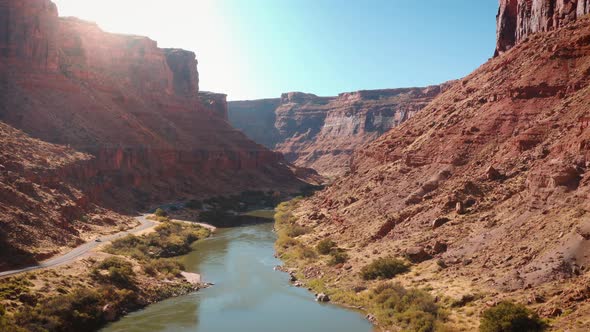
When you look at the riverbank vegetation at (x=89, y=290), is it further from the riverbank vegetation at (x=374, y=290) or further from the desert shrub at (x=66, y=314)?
the riverbank vegetation at (x=374, y=290)

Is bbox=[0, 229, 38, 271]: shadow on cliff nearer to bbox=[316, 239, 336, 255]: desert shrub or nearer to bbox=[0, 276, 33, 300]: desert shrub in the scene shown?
bbox=[0, 276, 33, 300]: desert shrub

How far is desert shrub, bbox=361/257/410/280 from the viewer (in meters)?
31.8

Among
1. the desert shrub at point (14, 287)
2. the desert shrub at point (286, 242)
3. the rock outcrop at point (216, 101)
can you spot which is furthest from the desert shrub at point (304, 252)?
the rock outcrop at point (216, 101)

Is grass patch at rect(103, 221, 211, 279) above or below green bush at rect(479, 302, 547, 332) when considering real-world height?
below

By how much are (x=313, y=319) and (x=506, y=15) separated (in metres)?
50.0

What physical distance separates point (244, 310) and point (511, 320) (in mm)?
16028

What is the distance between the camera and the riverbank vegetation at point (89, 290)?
2594 cm

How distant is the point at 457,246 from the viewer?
101ft

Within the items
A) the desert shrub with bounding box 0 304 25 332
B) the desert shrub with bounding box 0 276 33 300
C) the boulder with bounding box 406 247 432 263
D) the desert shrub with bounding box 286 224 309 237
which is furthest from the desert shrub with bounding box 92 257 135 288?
the desert shrub with bounding box 286 224 309 237

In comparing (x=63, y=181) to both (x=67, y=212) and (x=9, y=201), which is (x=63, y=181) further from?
(x=9, y=201)

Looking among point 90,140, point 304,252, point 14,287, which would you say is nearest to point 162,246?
point 304,252

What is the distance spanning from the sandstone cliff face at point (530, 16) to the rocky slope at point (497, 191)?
189 cm

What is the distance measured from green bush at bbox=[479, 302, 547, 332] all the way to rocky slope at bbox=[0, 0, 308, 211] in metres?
50.9

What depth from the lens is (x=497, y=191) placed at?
3356 centimetres
